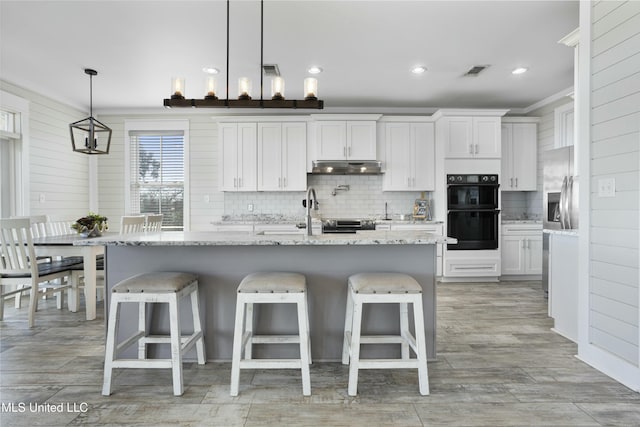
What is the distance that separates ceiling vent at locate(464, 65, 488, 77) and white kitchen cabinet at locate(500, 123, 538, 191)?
1521mm

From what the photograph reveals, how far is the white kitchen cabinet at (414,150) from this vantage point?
537 cm

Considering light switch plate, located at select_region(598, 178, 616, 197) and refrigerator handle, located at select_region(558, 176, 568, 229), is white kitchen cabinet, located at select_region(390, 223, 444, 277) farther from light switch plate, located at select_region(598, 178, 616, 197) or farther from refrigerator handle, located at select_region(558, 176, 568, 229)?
light switch plate, located at select_region(598, 178, 616, 197)

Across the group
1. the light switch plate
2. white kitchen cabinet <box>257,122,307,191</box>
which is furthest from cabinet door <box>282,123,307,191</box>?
the light switch plate

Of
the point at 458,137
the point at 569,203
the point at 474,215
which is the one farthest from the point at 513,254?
the point at 458,137

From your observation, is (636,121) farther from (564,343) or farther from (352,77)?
(352,77)

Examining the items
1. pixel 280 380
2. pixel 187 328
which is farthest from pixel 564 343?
pixel 187 328

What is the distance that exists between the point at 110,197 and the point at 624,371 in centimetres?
639

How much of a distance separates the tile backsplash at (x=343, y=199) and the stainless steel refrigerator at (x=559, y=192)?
1834mm

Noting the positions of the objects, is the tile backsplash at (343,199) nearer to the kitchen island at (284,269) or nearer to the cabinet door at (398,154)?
the cabinet door at (398,154)

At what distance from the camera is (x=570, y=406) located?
1911mm

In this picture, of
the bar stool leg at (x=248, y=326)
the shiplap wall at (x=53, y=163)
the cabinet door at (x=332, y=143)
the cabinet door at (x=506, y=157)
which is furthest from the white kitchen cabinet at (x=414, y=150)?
the shiplap wall at (x=53, y=163)

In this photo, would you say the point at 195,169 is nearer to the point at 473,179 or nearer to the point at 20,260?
the point at 20,260

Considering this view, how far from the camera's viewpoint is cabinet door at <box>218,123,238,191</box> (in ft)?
17.7

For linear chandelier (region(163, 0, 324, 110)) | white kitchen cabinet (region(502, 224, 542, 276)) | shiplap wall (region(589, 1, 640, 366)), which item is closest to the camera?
shiplap wall (region(589, 1, 640, 366))
